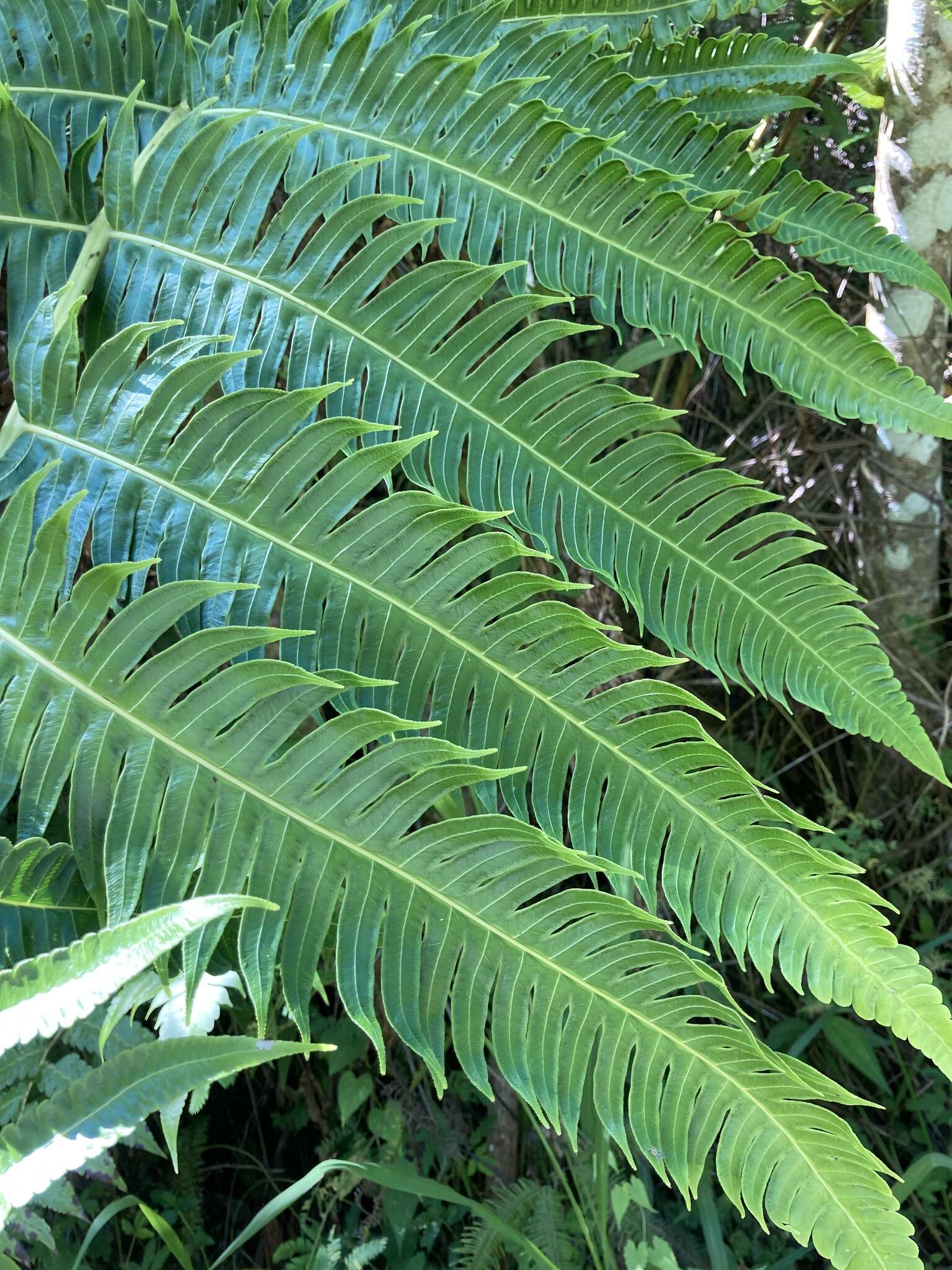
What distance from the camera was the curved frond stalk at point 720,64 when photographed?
1182 mm

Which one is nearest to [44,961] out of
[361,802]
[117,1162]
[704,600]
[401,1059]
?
[361,802]

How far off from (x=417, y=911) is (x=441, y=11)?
979 millimetres

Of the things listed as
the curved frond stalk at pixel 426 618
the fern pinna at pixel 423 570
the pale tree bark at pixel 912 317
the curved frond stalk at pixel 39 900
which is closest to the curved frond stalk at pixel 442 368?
the fern pinna at pixel 423 570

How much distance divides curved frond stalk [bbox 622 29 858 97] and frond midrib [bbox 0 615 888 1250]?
3.44ft

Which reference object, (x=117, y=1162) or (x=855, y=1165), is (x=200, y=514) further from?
(x=117, y=1162)

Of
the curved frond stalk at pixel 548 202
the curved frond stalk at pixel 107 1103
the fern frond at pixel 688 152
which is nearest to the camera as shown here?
the curved frond stalk at pixel 107 1103

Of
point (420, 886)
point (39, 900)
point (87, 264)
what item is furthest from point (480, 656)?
point (87, 264)

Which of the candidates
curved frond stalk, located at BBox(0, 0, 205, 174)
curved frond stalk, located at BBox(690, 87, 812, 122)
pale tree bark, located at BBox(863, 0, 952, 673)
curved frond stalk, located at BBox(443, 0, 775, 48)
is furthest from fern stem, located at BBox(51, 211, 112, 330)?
pale tree bark, located at BBox(863, 0, 952, 673)

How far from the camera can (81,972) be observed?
1.41 feet

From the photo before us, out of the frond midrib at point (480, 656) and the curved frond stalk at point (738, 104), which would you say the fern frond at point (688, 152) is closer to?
the curved frond stalk at point (738, 104)

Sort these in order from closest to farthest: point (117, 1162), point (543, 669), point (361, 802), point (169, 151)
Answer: point (361, 802) < point (543, 669) < point (169, 151) < point (117, 1162)

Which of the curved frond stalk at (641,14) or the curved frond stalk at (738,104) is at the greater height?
the curved frond stalk at (641,14)

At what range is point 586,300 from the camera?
195cm

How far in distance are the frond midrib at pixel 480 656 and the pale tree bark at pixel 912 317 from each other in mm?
1377
